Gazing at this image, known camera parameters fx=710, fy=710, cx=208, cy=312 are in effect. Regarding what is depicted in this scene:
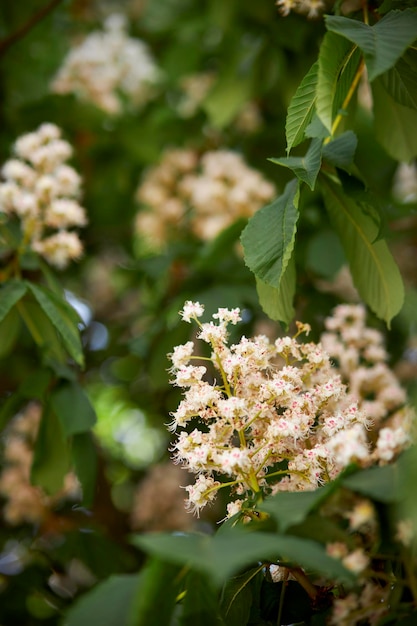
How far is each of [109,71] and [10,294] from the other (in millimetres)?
1523

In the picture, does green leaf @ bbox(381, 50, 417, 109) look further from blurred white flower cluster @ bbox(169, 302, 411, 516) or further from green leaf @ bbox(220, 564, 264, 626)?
green leaf @ bbox(220, 564, 264, 626)

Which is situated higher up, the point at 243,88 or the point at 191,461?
the point at 191,461

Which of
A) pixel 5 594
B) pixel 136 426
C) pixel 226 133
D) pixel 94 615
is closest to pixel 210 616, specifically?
pixel 94 615

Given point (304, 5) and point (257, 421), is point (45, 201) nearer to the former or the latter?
point (304, 5)

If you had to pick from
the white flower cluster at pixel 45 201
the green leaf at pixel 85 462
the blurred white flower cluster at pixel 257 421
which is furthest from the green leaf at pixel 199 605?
the white flower cluster at pixel 45 201

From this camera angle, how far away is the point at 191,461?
90 cm

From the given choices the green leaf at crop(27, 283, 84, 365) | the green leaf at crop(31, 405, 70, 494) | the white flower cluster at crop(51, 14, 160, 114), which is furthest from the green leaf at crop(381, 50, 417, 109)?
the white flower cluster at crop(51, 14, 160, 114)

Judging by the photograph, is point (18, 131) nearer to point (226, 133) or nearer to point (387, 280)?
point (226, 133)

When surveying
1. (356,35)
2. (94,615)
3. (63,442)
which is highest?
(356,35)

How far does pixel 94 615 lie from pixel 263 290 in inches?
21.9

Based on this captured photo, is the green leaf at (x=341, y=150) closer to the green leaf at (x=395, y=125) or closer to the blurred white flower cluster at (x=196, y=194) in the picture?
the green leaf at (x=395, y=125)

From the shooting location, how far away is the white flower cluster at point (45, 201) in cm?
158

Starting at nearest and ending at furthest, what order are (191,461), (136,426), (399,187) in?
1. (191,461)
2. (136,426)
3. (399,187)

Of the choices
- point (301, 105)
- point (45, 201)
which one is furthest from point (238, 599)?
point (45, 201)
